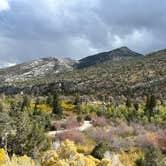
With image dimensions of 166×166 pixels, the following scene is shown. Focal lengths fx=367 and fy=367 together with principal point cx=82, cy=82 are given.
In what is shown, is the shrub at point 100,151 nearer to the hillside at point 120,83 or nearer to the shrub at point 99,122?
the shrub at point 99,122

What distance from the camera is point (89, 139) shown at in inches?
2287

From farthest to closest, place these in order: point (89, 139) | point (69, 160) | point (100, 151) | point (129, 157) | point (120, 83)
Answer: point (120, 83)
point (89, 139)
point (129, 157)
point (100, 151)
point (69, 160)

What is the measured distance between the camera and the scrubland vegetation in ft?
111

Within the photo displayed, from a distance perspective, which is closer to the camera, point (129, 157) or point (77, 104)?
point (129, 157)

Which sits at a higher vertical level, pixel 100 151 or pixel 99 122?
pixel 99 122

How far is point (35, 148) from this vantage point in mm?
44844

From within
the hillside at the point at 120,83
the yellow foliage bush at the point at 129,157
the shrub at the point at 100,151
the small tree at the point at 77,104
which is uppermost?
the hillside at the point at 120,83

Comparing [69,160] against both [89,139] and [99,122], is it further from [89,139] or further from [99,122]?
[99,122]

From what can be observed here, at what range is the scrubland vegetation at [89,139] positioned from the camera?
111 feet

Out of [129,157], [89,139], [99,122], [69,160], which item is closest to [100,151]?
[129,157]

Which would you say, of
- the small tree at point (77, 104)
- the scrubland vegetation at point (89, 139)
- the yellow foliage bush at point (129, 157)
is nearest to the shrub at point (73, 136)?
the scrubland vegetation at point (89, 139)

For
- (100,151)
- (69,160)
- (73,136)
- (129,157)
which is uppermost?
(69,160)

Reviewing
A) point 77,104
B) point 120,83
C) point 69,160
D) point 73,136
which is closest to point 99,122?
point 73,136

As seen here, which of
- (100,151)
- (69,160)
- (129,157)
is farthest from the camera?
(129,157)
